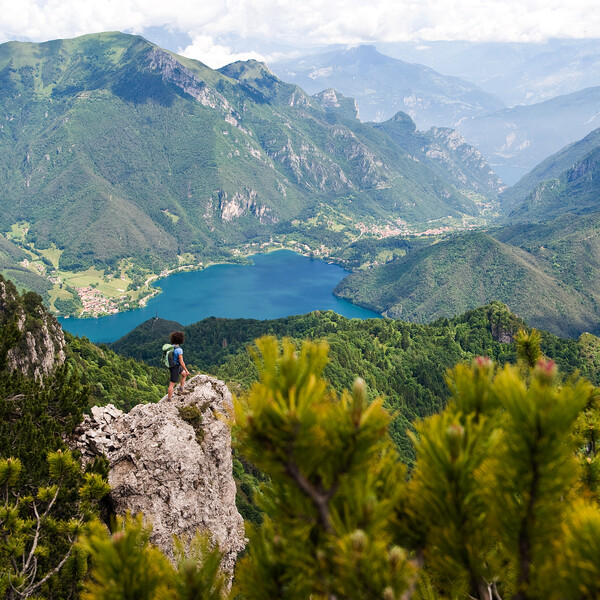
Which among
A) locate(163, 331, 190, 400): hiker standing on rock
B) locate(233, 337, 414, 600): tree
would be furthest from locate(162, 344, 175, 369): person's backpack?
locate(233, 337, 414, 600): tree

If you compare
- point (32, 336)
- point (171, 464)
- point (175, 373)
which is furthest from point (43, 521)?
point (32, 336)

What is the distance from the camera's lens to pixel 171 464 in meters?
14.7

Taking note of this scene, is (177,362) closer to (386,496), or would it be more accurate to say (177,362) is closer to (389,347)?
(386,496)

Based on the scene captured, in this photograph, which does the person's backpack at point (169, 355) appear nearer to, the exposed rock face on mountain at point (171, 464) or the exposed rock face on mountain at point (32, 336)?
the exposed rock face on mountain at point (171, 464)

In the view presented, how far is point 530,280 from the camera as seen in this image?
194m

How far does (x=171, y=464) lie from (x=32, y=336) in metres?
34.9

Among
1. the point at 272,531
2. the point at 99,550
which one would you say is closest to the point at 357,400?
the point at 272,531

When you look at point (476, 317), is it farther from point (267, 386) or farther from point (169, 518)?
point (267, 386)

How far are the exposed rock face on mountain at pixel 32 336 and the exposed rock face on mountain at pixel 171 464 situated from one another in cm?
2389

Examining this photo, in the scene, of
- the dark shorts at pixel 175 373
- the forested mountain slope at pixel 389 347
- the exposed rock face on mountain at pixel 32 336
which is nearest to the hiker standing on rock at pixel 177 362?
the dark shorts at pixel 175 373

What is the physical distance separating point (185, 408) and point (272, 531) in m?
13.5

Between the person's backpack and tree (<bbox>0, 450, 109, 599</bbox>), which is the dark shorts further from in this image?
tree (<bbox>0, 450, 109, 599</bbox>)

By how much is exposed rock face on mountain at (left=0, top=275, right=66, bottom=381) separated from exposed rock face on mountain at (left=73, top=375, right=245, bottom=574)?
78.4 feet

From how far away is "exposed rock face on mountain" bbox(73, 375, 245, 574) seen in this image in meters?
13.8
